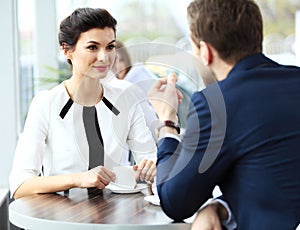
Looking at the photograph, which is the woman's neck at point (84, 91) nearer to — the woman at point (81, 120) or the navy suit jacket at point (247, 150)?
the woman at point (81, 120)

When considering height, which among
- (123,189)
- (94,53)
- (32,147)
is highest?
(94,53)

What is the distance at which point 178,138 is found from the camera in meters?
1.73

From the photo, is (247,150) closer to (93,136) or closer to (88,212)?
(88,212)

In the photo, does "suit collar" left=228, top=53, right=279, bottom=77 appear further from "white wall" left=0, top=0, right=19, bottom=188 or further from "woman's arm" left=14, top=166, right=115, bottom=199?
"white wall" left=0, top=0, right=19, bottom=188

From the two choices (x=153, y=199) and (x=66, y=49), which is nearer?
(x=153, y=199)

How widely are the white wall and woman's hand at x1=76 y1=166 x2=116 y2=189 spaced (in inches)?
60.0

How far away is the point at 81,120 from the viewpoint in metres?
2.46

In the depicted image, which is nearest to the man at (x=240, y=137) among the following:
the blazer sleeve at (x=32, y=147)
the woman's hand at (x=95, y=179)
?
the woman's hand at (x=95, y=179)

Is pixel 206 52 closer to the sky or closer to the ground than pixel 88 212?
closer to the sky

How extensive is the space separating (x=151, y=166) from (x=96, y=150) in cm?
32

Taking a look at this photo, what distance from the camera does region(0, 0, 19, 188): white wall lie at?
3553 millimetres

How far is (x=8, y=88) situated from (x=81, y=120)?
1233 mm

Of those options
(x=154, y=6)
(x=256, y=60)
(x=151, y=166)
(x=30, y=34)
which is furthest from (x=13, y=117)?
(x=256, y=60)

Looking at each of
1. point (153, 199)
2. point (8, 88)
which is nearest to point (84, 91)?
point (153, 199)
